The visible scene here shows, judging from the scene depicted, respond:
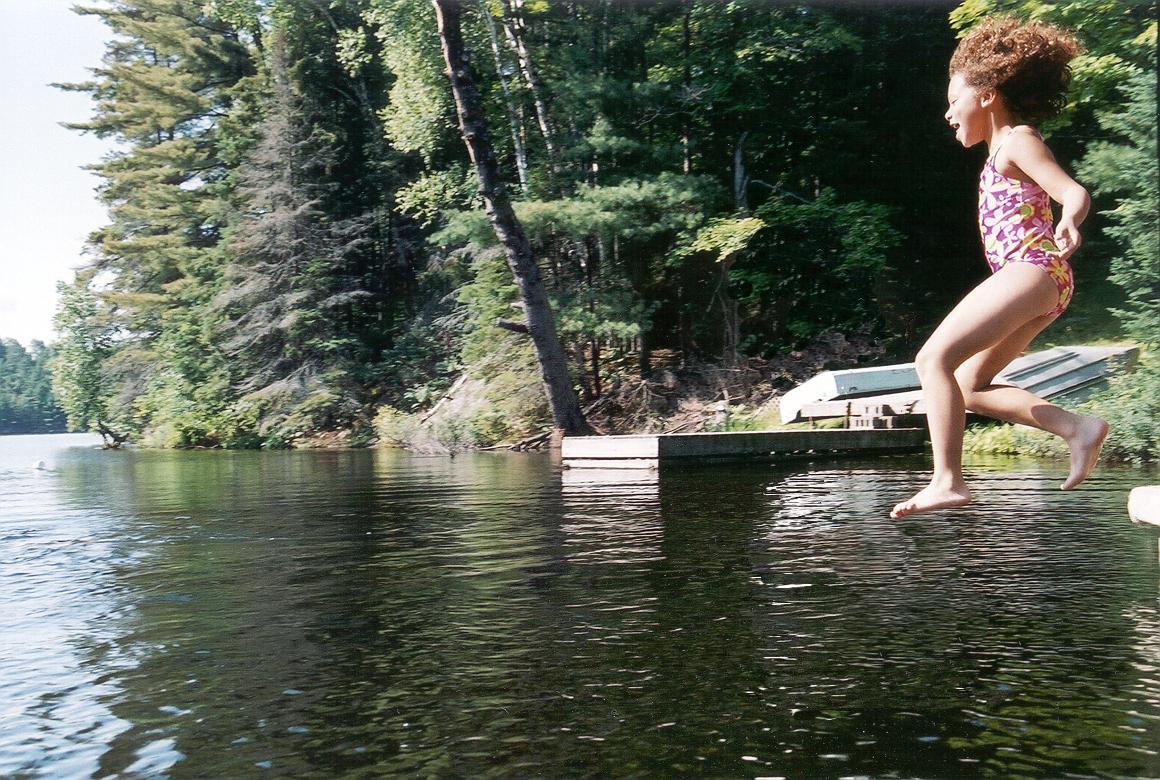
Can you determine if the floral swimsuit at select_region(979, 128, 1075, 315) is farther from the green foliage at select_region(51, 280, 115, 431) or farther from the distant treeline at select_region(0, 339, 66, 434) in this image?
the distant treeline at select_region(0, 339, 66, 434)

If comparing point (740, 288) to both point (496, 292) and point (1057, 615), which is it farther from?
point (1057, 615)

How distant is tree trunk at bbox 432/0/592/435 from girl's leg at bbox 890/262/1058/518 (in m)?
15.1

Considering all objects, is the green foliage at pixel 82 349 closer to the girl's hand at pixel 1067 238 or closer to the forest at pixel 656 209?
the forest at pixel 656 209

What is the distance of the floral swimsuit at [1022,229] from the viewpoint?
384cm

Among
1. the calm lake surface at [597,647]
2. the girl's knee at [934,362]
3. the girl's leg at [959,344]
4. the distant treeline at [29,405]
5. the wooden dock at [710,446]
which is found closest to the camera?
the calm lake surface at [597,647]

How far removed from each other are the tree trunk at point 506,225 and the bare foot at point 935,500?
15.2 meters

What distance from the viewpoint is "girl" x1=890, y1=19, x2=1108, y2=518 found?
3.78 meters

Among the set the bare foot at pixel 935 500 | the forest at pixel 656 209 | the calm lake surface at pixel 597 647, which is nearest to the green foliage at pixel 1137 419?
the forest at pixel 656 209

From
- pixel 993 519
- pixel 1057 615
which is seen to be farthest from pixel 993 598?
pixel 993 519

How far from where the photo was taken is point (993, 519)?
8.77 metres

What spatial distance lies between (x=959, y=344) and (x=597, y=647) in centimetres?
188

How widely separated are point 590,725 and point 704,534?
4850mm

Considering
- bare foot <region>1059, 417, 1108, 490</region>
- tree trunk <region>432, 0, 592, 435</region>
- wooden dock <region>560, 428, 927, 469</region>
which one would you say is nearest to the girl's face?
bare foot <region>1059, 417, 1108, 490</region>

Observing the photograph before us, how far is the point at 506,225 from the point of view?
19672 millimetres
